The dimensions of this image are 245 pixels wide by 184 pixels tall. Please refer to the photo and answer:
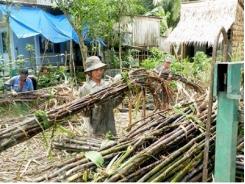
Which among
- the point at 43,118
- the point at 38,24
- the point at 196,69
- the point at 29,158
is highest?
the point at 38,24

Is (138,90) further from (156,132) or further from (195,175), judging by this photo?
(195,175)

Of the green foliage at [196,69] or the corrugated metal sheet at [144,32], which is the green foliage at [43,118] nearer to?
the green foliage at [196,69]

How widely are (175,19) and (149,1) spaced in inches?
262

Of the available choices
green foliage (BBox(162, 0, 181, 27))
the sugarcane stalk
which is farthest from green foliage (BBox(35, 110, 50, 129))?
green foliage (BBox(162, 0, 181, 27))

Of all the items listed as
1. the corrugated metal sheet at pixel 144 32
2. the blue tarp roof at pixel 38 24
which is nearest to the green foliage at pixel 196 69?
the blue tarp roof at pixel 38 24

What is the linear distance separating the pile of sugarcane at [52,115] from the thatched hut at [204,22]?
38.9 ft

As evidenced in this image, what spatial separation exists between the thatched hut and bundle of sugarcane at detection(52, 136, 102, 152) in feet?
39.1

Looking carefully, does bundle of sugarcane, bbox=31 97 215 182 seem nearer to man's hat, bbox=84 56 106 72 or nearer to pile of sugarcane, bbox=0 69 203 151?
pile of sugarcane, bbox=0 69 203 151

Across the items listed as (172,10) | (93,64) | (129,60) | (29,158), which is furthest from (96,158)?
(172,10)

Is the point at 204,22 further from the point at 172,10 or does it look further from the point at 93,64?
the point at 93,64

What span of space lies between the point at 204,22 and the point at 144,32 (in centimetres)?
280

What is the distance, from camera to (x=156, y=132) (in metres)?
2.44

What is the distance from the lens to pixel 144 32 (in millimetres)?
17969

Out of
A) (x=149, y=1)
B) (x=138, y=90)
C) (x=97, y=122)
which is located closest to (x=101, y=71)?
(x=97, y=122)
